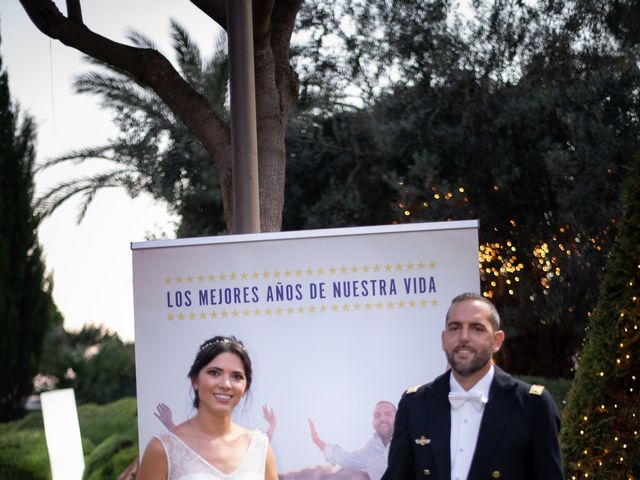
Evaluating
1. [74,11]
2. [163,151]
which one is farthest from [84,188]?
[74,11]

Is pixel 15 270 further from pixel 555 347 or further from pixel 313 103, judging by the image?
pixel 555 347

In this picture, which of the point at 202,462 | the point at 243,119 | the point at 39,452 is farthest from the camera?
the point at 39,452

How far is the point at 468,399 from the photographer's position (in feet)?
14.1

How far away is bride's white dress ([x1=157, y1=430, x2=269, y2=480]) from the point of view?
201 inches

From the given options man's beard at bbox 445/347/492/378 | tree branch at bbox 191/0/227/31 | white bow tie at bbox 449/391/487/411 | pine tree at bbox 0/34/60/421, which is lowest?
white bow tie at bbox 449/391/487/411

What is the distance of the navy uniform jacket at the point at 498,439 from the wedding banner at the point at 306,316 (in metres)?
0.88

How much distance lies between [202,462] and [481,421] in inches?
57.9

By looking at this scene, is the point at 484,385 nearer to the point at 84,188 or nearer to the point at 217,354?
the point at 217,354

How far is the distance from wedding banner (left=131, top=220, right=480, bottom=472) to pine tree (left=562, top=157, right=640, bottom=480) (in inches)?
76.2

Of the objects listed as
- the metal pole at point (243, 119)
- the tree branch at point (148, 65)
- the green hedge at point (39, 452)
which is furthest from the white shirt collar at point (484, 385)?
the green hedge at point (39, 452)

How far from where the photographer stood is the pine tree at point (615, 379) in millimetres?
6734

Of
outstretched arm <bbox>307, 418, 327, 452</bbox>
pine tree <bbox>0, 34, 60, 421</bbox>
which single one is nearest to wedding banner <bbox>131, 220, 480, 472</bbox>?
outstretched arm <bbox>307, 418, 327, 452</bbox>

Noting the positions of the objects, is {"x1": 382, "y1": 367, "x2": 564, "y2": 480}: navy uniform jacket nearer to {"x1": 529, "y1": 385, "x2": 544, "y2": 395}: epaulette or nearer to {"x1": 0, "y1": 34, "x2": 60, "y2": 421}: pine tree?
{"x1": 529, "y1": 385, "x2": 544, "y2": 395}: epaulette

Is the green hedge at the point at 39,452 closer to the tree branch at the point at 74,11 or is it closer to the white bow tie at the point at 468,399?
the tree branch at the point at 74,11
